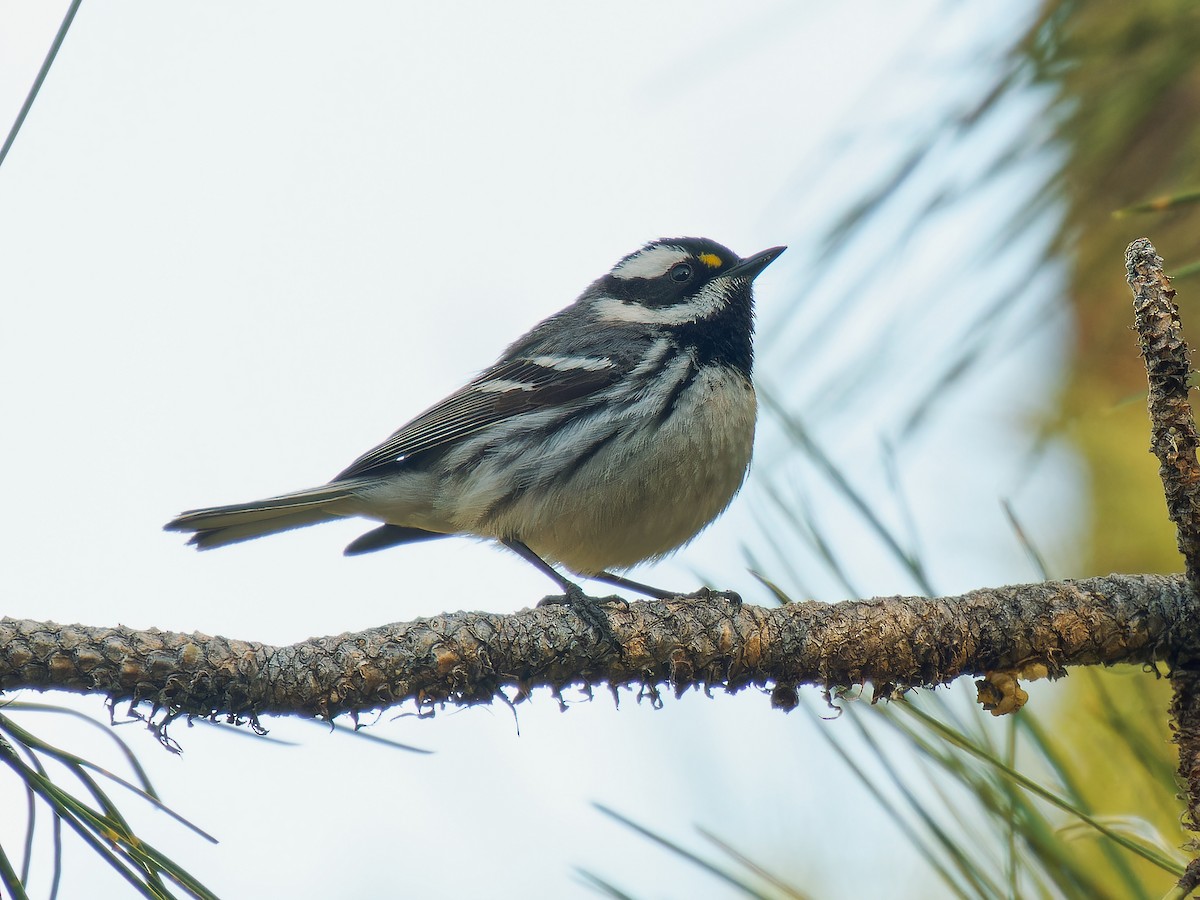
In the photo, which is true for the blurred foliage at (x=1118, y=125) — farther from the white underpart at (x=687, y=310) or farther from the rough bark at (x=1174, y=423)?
the white underpart at (x=687, y=310)

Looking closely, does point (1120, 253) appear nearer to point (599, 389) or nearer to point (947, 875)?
point (947, 875)

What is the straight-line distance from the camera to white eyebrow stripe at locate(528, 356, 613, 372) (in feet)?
13.0

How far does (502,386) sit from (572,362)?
0.31 m

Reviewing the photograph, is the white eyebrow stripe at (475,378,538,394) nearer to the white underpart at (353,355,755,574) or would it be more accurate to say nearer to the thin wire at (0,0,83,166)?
the white underpart at (353,355,755,574)

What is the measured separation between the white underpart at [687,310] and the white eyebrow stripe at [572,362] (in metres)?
0.30

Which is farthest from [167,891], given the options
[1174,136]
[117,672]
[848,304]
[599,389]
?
[599,389]

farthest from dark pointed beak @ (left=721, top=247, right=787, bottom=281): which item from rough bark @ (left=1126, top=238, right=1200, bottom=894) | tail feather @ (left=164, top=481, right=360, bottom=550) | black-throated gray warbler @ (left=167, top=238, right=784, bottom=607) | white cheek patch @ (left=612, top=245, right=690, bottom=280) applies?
rough bark @ (left=1126, top=238, right=1200, bottom=894)

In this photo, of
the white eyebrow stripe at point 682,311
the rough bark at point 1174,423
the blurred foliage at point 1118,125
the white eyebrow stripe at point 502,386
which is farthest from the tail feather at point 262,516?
the rough bark at point 1174,423

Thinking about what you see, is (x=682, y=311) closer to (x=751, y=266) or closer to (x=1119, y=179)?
(x=751, y=266)

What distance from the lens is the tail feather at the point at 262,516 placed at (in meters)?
3.81

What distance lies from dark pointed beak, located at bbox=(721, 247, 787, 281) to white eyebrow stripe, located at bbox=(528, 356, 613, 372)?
2.02 feet

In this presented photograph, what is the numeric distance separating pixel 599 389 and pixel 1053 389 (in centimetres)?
141

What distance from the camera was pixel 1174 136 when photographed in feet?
7.96

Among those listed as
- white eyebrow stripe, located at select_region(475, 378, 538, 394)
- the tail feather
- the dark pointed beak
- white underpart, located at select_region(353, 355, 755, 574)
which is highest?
the dark pointed beak
